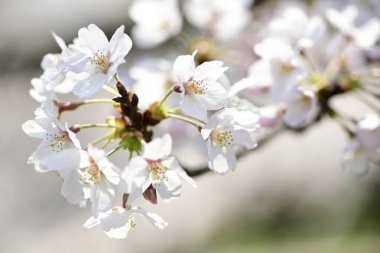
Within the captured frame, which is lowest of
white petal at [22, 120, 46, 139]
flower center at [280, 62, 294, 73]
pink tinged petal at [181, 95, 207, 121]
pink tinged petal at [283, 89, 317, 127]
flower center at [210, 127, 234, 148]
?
pink tinged petal at [283, 89, 317, 127]

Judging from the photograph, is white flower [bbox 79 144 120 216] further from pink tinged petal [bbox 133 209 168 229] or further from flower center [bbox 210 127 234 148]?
flower center [bbox 210 127 234 148]

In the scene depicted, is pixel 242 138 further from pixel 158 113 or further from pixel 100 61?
pixel 100 61

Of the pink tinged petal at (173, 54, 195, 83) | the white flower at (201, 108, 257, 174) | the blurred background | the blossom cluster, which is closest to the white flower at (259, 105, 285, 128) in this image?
the blossom cluster

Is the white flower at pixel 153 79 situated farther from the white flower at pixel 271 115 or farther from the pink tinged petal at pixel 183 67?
the pink tinged petal at pixel 183 67

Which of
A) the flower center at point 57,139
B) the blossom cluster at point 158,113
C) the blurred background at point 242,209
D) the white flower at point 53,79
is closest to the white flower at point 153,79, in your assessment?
the blossom cluster at point 158,113

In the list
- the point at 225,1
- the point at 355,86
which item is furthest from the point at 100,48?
the point at 225,1

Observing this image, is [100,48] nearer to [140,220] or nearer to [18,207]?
[140,220]
